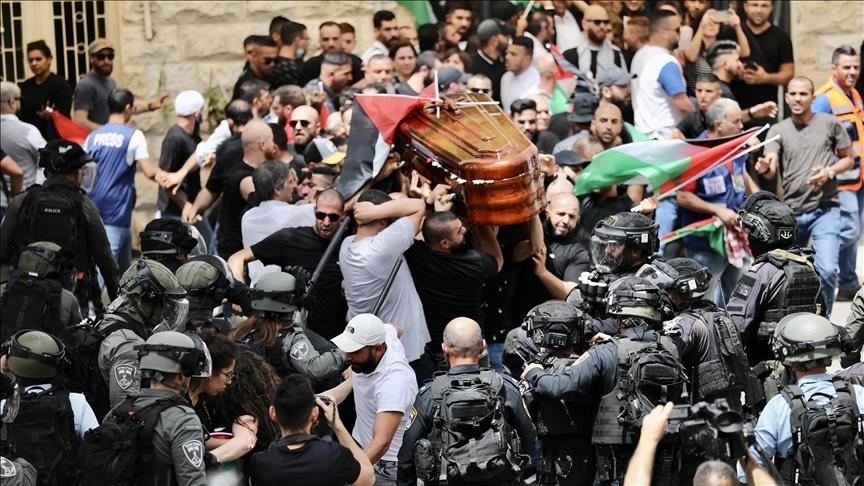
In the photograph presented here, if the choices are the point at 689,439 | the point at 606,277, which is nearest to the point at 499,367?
the point at 606,277

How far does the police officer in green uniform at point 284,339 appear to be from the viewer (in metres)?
9.09

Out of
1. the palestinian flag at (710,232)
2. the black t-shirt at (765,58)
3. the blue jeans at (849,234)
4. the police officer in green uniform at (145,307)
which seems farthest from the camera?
the black t-shirt at (765,58)

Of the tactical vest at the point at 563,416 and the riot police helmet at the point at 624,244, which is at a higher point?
the riot police helmet at the point at 624,244

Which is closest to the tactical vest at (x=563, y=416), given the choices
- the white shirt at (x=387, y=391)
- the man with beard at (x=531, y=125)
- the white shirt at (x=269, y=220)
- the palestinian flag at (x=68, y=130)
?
the white shirt at (x=387, y=391)

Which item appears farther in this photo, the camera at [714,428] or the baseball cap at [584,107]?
the baseball cap at [584,107]

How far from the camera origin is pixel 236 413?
8.35m

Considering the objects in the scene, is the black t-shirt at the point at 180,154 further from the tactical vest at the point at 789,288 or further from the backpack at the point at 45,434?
the backpack at the point at 45,434

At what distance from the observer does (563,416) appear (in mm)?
8734

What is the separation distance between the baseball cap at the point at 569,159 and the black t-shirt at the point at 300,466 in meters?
5.12

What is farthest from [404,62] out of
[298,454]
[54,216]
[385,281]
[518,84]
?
[298,454]

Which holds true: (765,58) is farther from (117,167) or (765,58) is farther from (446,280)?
(446,280)

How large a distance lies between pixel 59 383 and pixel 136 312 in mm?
682

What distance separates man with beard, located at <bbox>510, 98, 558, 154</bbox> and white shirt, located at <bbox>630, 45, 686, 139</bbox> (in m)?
1.10

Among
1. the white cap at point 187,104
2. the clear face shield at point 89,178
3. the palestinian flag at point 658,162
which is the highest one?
the palestinian flag at point 658,162
